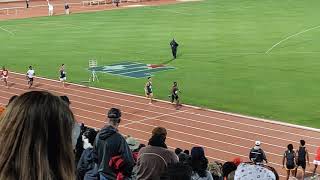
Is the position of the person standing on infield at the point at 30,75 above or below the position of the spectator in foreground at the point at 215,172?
below

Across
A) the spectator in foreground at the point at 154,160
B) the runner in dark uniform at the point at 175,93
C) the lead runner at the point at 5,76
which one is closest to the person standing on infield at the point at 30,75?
the lead runner at the point at 5,76

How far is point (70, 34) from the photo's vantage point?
46750 millimetres

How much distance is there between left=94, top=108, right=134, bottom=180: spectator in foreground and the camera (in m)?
6.73

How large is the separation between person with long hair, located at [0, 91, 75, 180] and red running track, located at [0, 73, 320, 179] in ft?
49.4

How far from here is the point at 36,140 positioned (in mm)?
2295

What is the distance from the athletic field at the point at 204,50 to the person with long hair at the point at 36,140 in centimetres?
1941

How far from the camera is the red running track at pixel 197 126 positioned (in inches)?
746

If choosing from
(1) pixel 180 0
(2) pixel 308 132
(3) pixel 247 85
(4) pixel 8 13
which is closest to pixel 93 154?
(2) pixel 308 132

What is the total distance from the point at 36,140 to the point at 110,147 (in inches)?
177

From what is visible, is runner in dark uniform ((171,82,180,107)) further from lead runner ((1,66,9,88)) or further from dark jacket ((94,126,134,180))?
dark jacket ((94,126,134,180))

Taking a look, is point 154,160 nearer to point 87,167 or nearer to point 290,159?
point 87,167

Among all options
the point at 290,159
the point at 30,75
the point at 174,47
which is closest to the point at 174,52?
the point at 174,47

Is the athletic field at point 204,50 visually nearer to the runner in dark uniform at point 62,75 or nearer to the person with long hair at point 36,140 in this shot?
the runner in dark uniform at point 62,75

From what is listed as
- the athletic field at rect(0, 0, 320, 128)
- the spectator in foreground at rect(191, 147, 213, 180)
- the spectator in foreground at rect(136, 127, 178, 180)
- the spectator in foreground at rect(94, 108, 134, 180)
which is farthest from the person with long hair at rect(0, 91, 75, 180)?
the athletic field at rect(0, 0, 320, 128)
